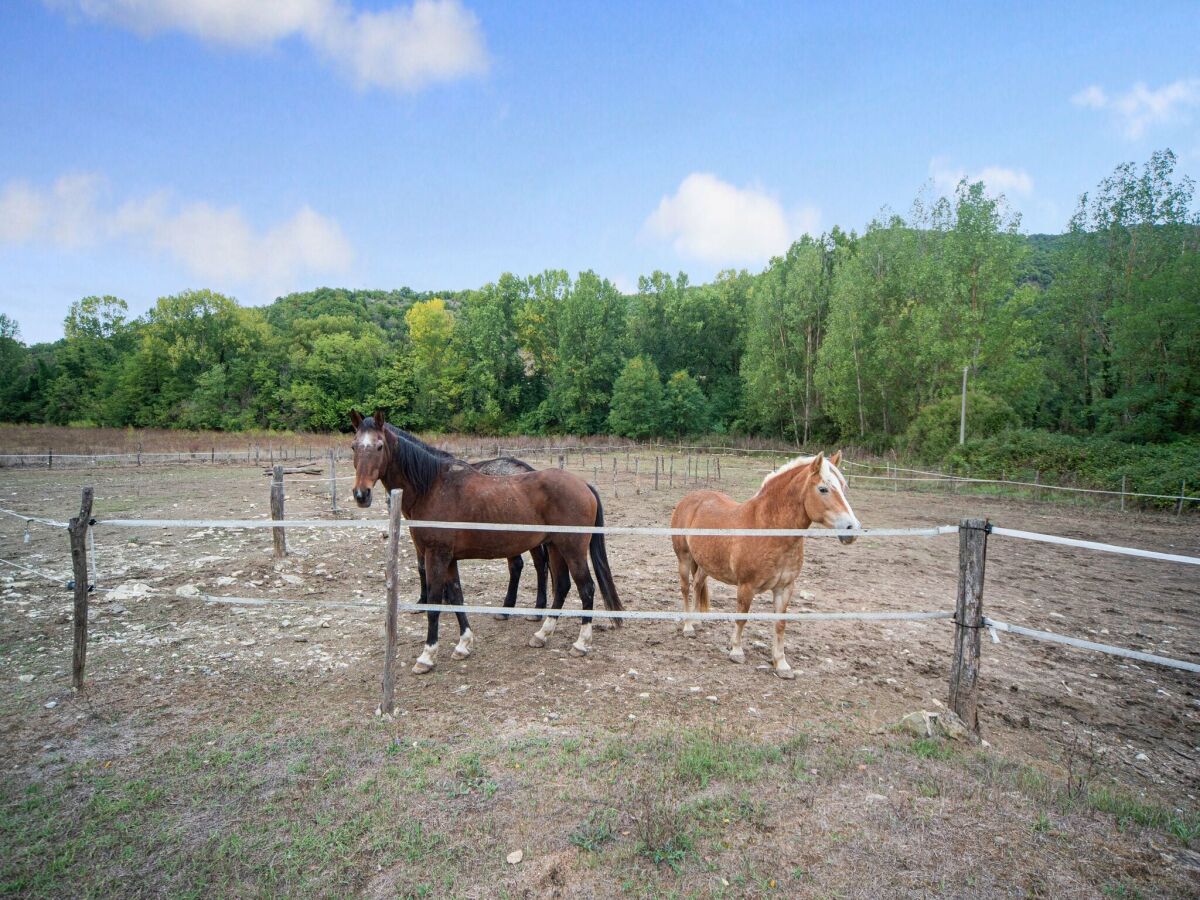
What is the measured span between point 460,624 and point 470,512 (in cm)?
103

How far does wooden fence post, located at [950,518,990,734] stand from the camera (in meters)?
3.38

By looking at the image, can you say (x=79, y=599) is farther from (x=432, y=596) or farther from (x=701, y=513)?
(x=701, y=513)

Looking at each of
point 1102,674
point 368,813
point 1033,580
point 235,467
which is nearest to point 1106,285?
point 1033,580

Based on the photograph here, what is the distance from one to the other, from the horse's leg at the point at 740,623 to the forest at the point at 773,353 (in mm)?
19859

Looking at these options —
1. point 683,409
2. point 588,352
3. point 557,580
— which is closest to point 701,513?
point 557,580

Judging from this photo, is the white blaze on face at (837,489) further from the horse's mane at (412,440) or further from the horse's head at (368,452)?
the horse's head at (368,452)

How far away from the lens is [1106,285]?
2788 cm

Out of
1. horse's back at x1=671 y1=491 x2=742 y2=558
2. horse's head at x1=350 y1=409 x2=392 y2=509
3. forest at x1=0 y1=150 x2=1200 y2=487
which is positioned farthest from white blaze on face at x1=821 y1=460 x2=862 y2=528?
forest at x1=0 y1=150 x2=1200 y2=487

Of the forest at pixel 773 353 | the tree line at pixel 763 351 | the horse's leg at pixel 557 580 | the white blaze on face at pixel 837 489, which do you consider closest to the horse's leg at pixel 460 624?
the horse's leg at pixel 557 580

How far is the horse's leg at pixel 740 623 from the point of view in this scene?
4.90 m

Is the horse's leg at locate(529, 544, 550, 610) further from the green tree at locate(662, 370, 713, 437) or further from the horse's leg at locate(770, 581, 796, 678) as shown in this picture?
the green tree at locate(662, 370, 713, 437)

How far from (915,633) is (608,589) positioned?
3.31 m

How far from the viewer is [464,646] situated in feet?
16.8

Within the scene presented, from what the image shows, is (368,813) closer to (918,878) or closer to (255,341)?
(918,878)
